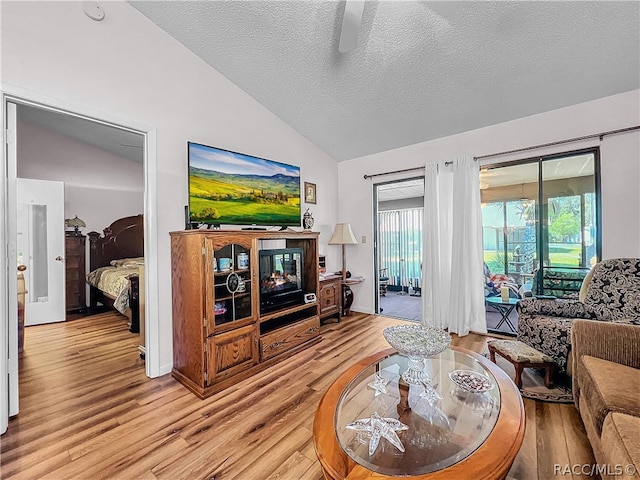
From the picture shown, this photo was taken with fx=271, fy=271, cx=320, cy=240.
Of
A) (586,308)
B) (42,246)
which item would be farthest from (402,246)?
(42,246)

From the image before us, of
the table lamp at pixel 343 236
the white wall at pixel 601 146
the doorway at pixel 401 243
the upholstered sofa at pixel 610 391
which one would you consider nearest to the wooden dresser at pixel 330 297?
the table lamp at pixel 343 236

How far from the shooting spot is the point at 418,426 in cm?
114

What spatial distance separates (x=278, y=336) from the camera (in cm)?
264

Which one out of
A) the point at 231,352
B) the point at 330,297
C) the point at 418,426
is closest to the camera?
the point at 418,426

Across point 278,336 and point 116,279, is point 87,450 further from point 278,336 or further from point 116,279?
point 116,279

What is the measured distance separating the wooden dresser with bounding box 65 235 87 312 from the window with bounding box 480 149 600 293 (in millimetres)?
6149

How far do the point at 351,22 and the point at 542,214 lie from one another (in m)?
3.00

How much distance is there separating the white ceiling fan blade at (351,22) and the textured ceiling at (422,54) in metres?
0.51

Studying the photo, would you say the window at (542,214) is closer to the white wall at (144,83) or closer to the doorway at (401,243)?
the doorway at (401,243)

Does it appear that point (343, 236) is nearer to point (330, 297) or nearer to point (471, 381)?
point (330, 297)

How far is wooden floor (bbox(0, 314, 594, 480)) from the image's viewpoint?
1398 millimetres

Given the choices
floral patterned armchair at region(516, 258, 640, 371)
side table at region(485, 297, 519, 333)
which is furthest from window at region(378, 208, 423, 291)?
floral patterned armchair at region(516, 258, 640, 371)

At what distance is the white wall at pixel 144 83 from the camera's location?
1818mm

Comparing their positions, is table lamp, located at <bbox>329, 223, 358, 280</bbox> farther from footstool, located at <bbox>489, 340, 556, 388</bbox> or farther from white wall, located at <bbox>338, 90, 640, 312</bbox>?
footstool, located at <bbox>489, 340, 556, 388</bbox>
